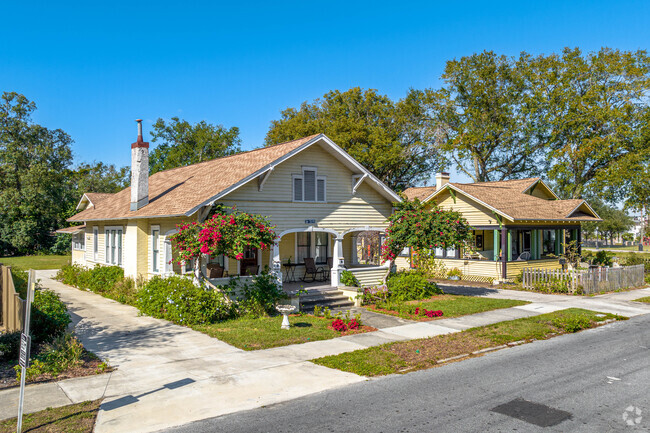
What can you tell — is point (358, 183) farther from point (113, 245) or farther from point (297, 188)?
point (113, 245)

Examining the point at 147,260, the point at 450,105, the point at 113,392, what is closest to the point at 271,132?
the point at 450,105

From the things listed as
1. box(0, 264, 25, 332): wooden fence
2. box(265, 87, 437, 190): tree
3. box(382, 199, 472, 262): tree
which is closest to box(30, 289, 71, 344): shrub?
box(0, 264, 25, 332): wooden fence

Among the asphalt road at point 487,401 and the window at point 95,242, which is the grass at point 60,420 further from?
the window at point 95,242

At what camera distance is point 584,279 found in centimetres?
2130

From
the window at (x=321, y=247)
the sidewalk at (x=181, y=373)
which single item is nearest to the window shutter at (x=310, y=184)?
the window at (x=321, y=247)

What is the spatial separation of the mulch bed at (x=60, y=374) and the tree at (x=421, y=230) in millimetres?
11848

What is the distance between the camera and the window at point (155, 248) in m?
18.1

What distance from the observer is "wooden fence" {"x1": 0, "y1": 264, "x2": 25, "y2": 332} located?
1102 centimetres

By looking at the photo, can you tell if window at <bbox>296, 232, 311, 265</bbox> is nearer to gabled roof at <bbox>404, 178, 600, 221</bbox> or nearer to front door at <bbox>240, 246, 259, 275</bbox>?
front door at <bbox>240, 246, 259, 275</bbox>

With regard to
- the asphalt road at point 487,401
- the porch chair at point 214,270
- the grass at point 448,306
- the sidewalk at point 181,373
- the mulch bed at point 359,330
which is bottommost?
the asphalt road at point 487,401

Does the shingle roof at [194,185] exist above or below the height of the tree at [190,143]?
below

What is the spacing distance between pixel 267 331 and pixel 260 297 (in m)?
2.15

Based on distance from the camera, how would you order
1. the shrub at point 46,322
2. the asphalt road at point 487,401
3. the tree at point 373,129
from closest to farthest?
the asphalt road at point 487,401 → the shrub at point 46,322 → the tree at point 373,129

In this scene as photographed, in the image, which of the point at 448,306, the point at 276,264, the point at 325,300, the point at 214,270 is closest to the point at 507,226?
the point at 448,306
